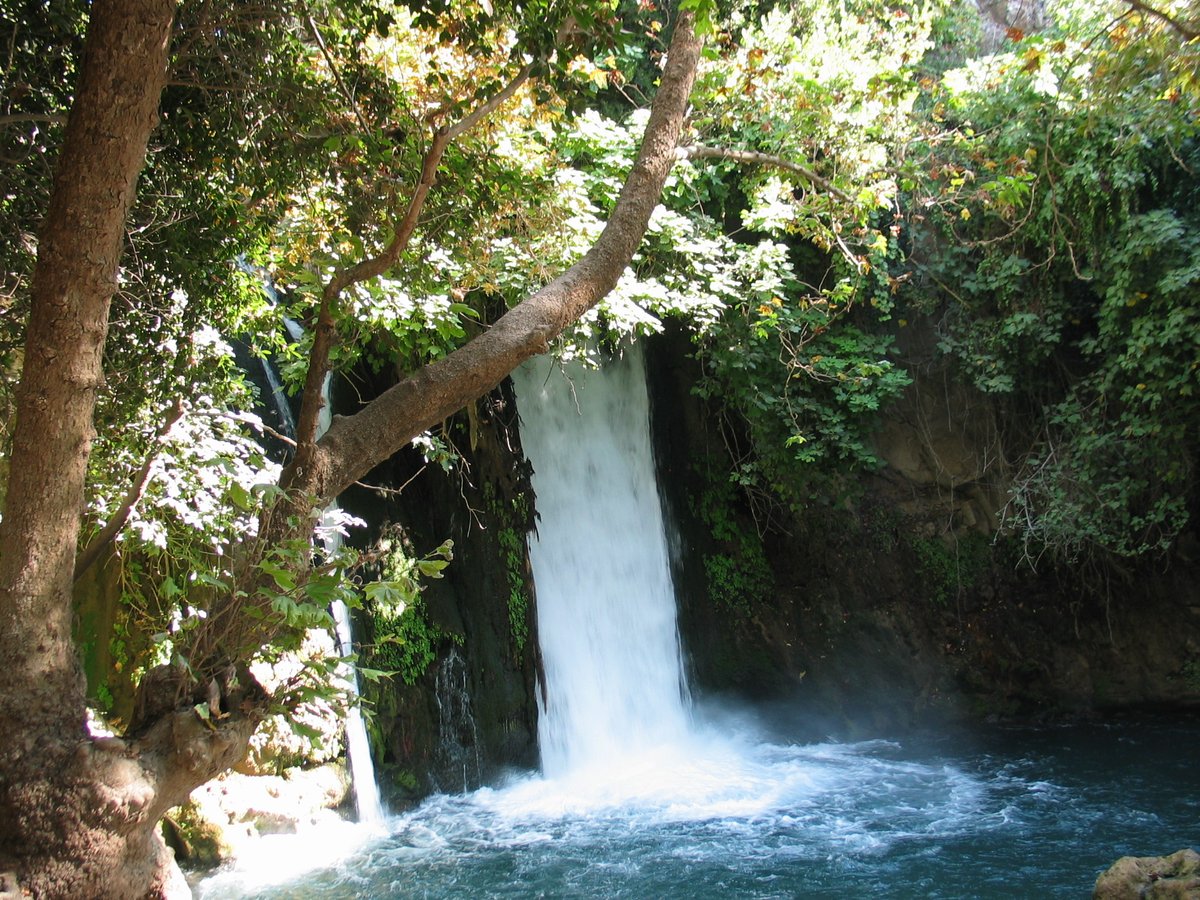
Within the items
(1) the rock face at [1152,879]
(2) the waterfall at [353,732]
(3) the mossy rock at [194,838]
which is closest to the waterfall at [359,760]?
(2) the waterfall at [353,732]

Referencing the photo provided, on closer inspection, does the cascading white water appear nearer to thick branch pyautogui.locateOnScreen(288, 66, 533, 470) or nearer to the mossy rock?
the mossy rock

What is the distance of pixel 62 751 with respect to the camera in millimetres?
2797

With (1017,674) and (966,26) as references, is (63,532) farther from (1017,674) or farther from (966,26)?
(966,26)

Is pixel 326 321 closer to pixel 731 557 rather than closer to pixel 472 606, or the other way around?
pixel 472 606

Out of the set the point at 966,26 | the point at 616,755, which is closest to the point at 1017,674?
the point at 616,755

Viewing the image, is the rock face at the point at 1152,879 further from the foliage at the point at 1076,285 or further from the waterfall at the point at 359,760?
the waterfall at the point at 359,760

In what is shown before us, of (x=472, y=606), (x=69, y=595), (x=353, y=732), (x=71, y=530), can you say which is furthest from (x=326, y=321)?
(x=472, y=606)

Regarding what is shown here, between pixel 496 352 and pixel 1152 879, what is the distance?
407cm

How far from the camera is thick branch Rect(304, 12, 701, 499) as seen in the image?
3.48 m

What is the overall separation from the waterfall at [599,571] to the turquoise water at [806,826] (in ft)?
1.41

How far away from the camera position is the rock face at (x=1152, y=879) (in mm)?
4484

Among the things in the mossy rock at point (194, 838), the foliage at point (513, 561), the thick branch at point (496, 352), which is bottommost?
the mossy rock at point (194, 838)

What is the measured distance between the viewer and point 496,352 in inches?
148

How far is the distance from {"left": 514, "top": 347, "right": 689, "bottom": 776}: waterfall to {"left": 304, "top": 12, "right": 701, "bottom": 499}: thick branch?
454cm
